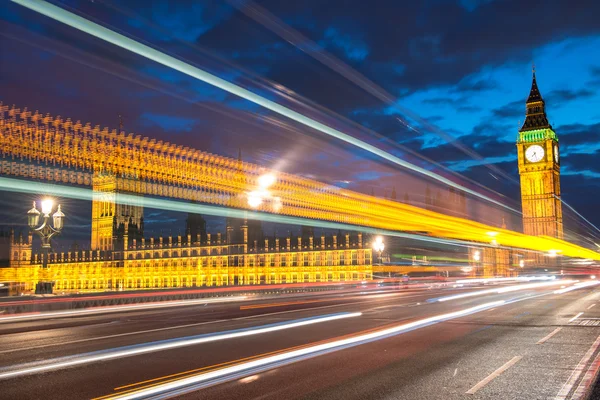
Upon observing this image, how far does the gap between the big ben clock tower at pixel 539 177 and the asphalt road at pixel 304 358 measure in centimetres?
13238

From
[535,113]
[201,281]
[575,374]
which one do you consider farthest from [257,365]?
[535,113]

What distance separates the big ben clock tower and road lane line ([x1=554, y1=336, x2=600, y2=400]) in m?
138

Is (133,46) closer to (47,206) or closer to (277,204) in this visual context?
(47,206)

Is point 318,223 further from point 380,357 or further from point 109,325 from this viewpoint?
point 380,357

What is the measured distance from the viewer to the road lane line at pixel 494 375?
8.37 metres

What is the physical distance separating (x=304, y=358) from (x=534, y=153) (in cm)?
14967

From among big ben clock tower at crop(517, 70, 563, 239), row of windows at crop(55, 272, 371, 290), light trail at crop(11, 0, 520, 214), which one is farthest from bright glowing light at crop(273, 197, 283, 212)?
big ben clock tower at crop(517, 70, 563, 239)

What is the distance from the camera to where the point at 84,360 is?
10.9 meters

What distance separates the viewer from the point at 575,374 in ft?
31.0

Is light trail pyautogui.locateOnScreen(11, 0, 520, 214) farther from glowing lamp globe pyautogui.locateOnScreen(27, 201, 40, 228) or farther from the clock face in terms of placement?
the clock face

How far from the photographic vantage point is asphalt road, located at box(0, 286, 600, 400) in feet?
27.5

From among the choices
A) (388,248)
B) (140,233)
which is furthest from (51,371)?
(140,233)

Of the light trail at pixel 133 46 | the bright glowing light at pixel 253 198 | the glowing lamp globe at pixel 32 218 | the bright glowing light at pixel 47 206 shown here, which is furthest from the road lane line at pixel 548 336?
the glowing lamp globe at pixel 32 218

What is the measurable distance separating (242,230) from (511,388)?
360 ft
